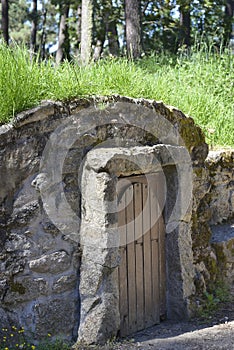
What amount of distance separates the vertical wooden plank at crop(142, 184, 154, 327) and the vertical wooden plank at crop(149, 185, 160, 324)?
5 centimetres

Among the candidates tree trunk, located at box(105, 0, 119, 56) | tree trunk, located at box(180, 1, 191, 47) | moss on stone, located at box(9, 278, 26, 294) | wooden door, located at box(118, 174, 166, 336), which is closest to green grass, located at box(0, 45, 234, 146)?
wooden door, located at box(118, 174, 166, 336)

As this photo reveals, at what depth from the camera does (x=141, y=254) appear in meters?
4.79

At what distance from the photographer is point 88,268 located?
13.9ft

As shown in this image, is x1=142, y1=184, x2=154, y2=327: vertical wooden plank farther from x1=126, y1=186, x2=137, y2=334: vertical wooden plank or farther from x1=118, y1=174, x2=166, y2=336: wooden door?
x1=126, y1=186, x2=137, y2=334: vertical wooden plank

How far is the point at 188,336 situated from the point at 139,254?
86cm

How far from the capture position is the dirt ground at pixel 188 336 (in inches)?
172

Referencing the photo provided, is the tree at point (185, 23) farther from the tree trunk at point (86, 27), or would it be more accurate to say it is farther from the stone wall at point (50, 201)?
the stone wall at point (50, 201)

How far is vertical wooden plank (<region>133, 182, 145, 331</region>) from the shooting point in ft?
15.4

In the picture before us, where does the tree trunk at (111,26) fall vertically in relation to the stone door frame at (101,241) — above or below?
above

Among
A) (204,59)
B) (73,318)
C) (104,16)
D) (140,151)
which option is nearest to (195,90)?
(204,59)

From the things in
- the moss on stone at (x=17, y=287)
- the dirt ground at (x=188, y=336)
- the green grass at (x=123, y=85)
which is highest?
the green grass at (x=123, y=85)

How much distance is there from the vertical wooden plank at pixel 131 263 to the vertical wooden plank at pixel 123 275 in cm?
4

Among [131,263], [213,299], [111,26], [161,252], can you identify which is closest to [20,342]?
[131,263]

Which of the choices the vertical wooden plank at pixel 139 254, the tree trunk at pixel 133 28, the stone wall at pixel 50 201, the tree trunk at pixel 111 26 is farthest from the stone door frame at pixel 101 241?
the tree trunk at pixel 111 26
